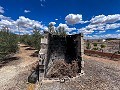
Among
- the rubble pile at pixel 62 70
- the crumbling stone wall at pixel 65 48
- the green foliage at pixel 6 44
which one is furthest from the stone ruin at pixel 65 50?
the green foliage at pixel 6 44

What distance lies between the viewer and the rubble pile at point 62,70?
11.0m

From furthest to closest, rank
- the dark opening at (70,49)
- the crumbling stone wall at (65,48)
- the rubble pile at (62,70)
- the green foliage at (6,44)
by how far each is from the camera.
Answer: the green foliage at (6,44) → the dark opening at (70,49) → the crumbling stone wall at (65,48) → the rubble pile at (62,70)

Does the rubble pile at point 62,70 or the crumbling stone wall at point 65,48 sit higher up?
the crumbling stone wall at point 65,48

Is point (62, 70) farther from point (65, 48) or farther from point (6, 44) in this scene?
point (6, 44)

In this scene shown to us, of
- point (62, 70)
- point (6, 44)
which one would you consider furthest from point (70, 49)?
point (6, 44)

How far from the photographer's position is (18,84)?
33.6 feet

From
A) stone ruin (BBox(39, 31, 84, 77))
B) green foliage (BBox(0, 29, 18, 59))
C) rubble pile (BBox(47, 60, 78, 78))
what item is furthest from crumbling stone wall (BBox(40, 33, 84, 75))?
green foliage (BBox(0, 29, 18, 59))

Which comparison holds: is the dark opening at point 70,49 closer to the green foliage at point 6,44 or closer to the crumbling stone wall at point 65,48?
the crumbling stone wall at point 65,48

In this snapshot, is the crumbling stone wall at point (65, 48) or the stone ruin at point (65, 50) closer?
the stone ruin at point (65, 50)

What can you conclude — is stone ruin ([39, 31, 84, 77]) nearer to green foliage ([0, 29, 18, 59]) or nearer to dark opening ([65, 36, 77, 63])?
dark opening ([65, 36, 77, 63])

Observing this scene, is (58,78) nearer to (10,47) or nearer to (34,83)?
(34,83)

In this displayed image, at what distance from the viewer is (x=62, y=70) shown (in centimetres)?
1132

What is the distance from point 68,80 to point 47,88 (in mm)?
1840

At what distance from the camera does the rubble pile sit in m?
11.0
